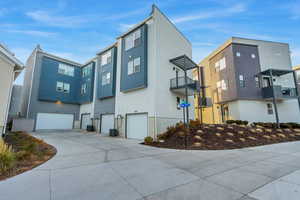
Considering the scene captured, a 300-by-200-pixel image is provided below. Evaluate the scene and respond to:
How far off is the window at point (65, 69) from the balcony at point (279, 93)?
27.3 m

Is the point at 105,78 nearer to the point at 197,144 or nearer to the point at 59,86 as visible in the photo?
the point at 59,86

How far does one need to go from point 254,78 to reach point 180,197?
1969 centimetres

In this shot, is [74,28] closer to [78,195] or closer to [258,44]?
[78,195]

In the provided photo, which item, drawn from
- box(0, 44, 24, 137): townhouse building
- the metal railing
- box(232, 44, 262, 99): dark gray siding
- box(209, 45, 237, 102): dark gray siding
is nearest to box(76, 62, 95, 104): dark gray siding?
box(0, 44, 24, 137): townhouse building

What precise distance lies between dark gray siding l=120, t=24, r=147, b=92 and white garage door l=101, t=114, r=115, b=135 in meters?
3.93

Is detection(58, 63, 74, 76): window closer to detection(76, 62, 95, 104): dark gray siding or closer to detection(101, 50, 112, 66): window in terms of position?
detection(76, 62, 95, 104): dark gray siding

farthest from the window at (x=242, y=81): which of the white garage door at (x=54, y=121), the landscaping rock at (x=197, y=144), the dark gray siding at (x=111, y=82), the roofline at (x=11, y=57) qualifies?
the white garage door at (x=54, y=121)

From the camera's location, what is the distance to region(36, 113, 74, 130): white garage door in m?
18.8

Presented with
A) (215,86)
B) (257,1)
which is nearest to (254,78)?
(215,86)

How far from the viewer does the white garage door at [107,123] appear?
1629 centimetres

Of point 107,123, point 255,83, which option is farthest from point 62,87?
point 255,83

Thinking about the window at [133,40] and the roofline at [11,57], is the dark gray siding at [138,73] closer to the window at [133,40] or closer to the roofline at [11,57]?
the window at [133,40]

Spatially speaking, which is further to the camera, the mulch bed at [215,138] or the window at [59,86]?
the window at [59,86]

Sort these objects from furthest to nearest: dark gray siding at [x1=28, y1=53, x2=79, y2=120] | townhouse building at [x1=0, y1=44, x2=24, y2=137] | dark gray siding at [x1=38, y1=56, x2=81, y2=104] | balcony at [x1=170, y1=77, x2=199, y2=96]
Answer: dark gray siding at [x1=38, y1=56, x2=81, y2=104], dark gray siding at [x1=28, y1=53, x2=79, y2=120], balcony at [x1=170, y1=77, x2=199, y2=96], townhouse building at [x1=0, y1=44, x2=24, y2=137]
